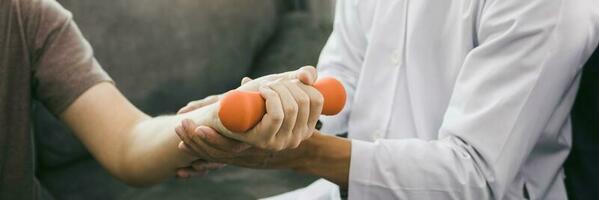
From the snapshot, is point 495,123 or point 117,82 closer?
point 495,123

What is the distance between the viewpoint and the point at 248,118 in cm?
68

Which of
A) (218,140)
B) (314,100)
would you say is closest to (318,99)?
(314,100)

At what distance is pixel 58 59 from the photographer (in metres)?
0.97

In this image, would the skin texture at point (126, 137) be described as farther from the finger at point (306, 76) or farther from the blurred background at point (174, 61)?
the blurred background at point (174, 61)

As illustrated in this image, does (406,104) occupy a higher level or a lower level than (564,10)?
lower

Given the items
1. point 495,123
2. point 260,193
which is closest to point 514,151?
point 495,123

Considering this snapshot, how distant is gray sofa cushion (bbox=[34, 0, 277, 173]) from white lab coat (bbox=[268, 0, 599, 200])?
0.62 meters

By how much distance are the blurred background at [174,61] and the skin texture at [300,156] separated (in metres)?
0.54

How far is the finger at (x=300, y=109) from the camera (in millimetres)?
713

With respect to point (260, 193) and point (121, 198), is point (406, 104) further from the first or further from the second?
point (121, 198)

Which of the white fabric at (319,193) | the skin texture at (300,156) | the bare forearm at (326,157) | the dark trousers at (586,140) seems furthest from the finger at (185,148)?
the dark trousers at (586,140)

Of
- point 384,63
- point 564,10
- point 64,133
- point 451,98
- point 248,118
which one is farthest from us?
point 64,133

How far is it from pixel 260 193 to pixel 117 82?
1.20 feet

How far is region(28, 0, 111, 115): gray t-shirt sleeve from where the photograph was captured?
3.15ft
